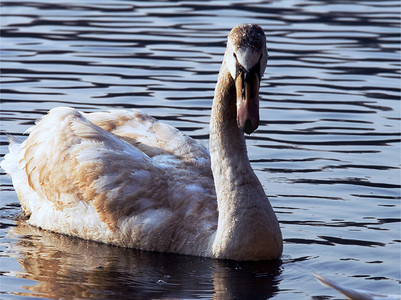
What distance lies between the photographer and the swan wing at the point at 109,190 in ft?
32.3

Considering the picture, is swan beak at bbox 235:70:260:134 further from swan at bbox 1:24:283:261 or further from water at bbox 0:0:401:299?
water at bbox 0:0:401:299

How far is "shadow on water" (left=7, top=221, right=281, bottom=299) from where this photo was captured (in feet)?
28.4

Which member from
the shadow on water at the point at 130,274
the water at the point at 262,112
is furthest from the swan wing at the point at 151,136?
the shadow on water at the point at 130,274

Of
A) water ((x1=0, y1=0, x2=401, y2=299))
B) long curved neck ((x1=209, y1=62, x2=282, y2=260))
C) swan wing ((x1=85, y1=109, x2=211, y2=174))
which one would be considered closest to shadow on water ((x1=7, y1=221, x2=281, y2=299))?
water ((x1=0, y1=0, x2=401, y2=299))

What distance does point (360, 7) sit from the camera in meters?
22.0

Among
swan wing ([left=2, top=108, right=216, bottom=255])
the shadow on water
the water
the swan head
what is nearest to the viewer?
the shadow on water

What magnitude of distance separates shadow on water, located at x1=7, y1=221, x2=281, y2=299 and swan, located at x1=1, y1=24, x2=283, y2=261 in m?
0.17

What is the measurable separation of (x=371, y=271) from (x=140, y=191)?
7.23ft

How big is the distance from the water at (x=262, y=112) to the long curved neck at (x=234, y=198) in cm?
19

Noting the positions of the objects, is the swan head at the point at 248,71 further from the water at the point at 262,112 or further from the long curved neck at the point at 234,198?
the water at the point at 262,112

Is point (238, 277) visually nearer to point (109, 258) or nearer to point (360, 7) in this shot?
point (109, 258)

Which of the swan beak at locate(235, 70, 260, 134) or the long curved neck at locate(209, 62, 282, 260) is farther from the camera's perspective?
the long curved neck at locate(209, 62, 282, 260)

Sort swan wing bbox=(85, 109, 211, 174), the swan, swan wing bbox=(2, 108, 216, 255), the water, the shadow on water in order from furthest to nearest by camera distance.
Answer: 1. swan wing bbox=(85, 109, 211, 174)
2. swan wing bbox=(2, 108, 216, 255)
3. the swan
4. the water
5. the shadow on water

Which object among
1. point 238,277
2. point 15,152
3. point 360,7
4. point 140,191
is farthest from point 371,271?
point 360,7
